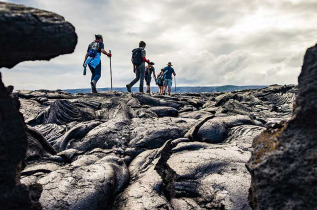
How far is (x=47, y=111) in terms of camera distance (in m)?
9.38

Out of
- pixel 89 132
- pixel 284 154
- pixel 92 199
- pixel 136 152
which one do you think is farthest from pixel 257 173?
pixel 89 132

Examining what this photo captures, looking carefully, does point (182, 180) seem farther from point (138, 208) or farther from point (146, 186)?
point (138, 208)

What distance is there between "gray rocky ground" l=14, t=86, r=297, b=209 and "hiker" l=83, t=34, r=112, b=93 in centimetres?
338

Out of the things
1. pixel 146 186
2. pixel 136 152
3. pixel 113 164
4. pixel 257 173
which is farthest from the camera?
pixel 136 152

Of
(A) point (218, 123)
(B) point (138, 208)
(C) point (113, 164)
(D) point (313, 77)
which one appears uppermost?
(D) point (313, 77)

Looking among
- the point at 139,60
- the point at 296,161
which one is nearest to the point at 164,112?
the point at 139,60

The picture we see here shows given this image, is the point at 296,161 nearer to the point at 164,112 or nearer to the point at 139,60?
the point at 164,112

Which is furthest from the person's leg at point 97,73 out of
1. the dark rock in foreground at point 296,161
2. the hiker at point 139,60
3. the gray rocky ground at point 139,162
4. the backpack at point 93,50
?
the dark rock in foreground at point 296,161

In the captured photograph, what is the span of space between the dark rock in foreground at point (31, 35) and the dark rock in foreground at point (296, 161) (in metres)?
2.69

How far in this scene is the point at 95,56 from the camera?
12.0m

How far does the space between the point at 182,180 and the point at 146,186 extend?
693mm

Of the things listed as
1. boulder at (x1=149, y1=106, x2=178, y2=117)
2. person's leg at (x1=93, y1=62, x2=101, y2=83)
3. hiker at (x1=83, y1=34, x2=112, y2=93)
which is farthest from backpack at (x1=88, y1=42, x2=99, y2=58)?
boulder at (x1=149, y1=106, x2=178, y2=117)

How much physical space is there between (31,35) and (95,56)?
9651 millimetres

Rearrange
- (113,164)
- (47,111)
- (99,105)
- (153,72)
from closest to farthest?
(113,164) → (47,111) → (99,105) → (153,72)
